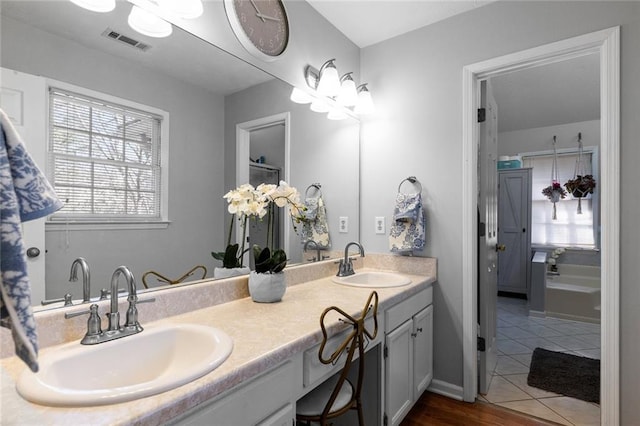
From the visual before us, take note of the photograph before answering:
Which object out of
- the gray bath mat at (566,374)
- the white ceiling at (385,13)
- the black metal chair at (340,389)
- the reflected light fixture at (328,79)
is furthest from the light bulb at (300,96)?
the gray bath mat at (566,374)

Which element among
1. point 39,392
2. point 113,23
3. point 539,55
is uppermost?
point 539,55

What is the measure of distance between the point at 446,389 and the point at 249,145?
197 centimetres

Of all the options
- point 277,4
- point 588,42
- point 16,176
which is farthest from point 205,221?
point 588,42

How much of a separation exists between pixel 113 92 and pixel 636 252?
2.43 m

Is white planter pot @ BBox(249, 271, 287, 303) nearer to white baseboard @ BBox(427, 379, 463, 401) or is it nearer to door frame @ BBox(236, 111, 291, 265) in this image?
door frame @ BBox(236, 111, 291, 265)

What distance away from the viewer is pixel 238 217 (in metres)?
1.60

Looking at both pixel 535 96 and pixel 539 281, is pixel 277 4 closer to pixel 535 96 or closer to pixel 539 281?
pixel 535 96

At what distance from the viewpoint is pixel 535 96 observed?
3.62 m

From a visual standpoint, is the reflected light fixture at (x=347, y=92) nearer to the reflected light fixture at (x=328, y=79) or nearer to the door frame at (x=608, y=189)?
the reflected light fixture at (x=328, y=79)

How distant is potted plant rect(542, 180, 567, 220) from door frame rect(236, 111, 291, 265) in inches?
167

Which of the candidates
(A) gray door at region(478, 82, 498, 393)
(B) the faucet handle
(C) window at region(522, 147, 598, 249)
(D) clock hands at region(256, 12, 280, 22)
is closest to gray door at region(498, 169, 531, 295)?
(C) window at region(522, 147, 598, 249)

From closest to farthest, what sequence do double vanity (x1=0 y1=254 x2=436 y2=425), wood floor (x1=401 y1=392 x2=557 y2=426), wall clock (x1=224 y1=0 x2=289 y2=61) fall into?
double vanity (x1=0 y1=254 x2=436 y2=425) < wall clock (x1=224 y1=0 x2=289 y2=61) < wood floor (x1=401 y1=392 x2=557 y2=426)

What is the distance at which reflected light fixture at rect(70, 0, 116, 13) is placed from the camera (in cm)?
112

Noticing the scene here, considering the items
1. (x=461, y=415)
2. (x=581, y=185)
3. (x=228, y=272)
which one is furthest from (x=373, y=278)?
(x=581, y=185)
